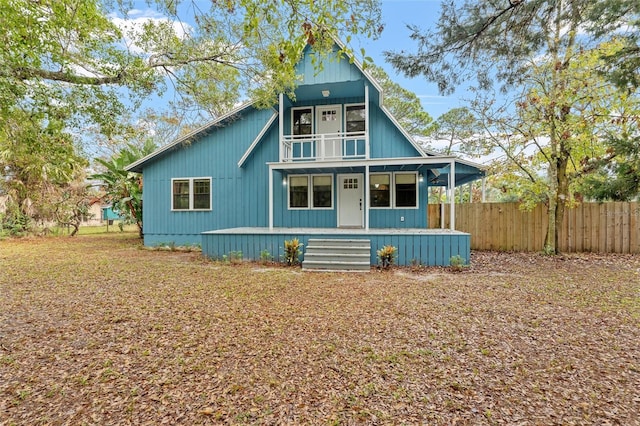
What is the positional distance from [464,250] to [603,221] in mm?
6267

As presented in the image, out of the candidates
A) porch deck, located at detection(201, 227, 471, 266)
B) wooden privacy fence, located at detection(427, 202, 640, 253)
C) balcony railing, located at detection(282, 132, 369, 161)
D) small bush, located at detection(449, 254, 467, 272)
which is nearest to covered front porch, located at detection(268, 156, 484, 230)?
balcony railing, located at detection(282, 132, 369, 161)

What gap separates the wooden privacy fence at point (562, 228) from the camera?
10453 millimetres

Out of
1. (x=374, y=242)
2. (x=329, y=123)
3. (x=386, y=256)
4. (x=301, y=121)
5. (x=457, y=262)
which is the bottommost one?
(x=457, y=262)

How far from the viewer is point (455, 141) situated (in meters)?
22.4

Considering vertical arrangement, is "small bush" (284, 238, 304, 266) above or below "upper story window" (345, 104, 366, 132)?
below

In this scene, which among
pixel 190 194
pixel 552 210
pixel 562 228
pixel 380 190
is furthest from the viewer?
pixel 190 194

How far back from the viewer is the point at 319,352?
11.0 ft

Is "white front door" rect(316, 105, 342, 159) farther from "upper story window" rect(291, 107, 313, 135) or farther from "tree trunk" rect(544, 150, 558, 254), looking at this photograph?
"tree trunk" rect(544, 150, 558, 254)

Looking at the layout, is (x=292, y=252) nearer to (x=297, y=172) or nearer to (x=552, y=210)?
(x=297, y=172)

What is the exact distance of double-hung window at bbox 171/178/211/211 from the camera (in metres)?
12.2

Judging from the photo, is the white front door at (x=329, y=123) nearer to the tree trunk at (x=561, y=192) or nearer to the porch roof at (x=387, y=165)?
the porch roof at (x=387, y=165)

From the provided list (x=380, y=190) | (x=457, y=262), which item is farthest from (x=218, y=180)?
(x=457, y=262)

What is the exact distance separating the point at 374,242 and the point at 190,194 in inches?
300

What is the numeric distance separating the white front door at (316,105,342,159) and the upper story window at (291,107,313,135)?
309 mm
